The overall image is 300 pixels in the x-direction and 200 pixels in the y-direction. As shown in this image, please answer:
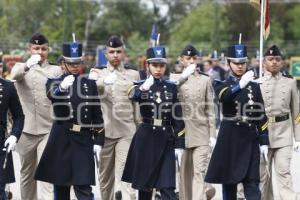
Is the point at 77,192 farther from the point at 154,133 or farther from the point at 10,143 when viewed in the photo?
the point at 154,133

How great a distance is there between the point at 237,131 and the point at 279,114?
1.31 m

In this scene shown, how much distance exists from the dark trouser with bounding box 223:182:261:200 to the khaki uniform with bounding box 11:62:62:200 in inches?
88.4

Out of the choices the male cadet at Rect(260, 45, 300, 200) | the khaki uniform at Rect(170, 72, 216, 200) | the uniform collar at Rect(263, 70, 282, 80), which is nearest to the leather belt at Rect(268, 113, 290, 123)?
the male cadet at Rect(260, 45, 300, 200)

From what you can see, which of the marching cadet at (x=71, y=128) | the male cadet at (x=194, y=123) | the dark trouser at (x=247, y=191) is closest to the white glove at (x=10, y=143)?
the marching cadet at (x=71, y=128)

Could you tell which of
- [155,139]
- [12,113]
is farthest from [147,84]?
[12,113]

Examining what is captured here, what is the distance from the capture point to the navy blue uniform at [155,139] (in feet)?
32.1

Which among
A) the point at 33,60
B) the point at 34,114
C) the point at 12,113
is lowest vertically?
the point at 34,114

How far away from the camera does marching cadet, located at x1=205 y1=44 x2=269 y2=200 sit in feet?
33.1

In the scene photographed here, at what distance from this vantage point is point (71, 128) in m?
9.76

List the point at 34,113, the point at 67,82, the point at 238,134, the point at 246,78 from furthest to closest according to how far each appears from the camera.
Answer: the point at 34,113
the point at 238,134
the point at 246,78
the point at 67,82

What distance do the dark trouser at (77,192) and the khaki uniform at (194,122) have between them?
2101 mm

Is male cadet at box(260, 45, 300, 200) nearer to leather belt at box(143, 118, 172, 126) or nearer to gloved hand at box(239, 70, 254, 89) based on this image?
gloved hand at box(239, 70, 254, 89)

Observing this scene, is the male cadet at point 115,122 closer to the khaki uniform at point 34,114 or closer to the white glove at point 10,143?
the khaki uniform at point 34,114

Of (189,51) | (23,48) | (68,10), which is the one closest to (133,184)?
(189,51)
